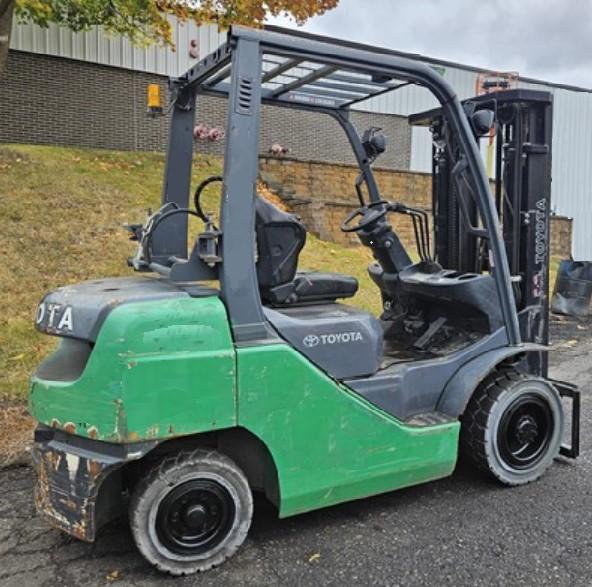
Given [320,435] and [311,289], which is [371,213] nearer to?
[311,289]

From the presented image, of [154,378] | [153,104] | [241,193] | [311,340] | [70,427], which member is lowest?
[70,427]

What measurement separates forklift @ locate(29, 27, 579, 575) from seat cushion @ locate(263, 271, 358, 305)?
0.4 inches

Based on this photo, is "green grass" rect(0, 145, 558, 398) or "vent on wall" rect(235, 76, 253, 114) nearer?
"vent on wall" rect(235, 76, 253, 114)

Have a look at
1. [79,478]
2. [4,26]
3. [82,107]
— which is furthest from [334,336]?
[82,107]

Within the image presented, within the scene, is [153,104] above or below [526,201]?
above

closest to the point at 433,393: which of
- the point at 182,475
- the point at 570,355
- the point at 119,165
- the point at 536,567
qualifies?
the point at 536,567

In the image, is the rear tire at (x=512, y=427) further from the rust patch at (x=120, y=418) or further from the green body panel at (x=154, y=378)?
the rust patch at (x=120, y=418)

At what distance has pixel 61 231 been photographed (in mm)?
8766

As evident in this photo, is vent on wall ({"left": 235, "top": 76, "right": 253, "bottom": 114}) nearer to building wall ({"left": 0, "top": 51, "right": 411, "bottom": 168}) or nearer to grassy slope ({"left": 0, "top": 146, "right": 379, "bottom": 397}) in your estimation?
grassy slope ({"left": 0, "top": 146, "right": 379, "bottom": 397})

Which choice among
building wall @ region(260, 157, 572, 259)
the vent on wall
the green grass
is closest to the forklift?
the vent on wall

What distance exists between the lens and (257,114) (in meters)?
2.97

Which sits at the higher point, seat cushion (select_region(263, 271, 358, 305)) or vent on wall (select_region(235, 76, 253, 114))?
vent on wall (select_region(235, 76, 253, 114))

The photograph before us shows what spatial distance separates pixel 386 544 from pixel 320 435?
672 mm

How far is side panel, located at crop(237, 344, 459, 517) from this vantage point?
9.66 ft
